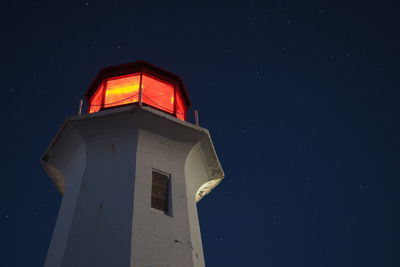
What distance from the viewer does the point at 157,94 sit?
1083 cm

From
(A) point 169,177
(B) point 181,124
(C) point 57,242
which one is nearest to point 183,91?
(B) point 181,124

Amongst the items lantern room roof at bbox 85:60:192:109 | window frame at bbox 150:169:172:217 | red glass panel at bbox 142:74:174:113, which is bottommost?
window frame at bbox 150:169:172:217

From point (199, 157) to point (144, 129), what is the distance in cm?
161

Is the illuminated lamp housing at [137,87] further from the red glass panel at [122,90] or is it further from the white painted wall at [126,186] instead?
the white painted wall at [126,186]

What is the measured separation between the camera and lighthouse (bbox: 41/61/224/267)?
7.67 meters

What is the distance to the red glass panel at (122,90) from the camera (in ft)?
34.2

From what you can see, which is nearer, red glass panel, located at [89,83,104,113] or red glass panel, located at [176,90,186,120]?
red glass panel, located at [89,83,104,113]

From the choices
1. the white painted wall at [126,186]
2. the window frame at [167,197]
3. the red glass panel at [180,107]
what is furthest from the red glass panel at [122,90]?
the window frame at [167,197]

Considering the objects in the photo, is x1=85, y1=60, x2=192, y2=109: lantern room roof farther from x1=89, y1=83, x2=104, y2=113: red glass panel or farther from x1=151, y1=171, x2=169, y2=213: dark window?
x1=151, y1=171, x2=169, y2=213: dark window

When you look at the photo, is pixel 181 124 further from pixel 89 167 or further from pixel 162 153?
pixel 89 167

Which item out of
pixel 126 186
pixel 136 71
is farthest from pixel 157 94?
pixel 126 186

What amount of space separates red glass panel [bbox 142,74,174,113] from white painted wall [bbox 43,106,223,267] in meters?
1.02

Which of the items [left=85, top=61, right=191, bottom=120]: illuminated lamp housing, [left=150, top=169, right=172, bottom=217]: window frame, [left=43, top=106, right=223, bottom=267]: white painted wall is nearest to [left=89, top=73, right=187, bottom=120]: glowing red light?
[left=85, top=61, right=191, bottom=120]: illuminated lamp housing

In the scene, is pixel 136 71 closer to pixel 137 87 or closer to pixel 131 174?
pixel 137 87
